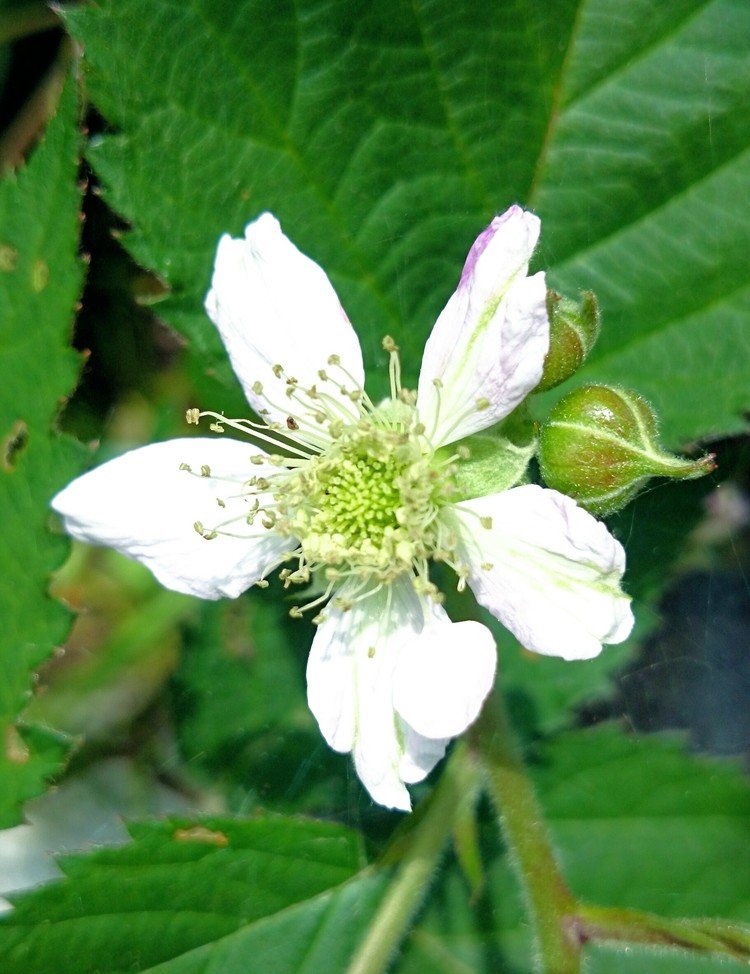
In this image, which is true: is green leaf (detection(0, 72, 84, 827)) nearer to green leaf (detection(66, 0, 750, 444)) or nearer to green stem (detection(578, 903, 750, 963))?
green leaf (detection(66, 0, 750, 444))

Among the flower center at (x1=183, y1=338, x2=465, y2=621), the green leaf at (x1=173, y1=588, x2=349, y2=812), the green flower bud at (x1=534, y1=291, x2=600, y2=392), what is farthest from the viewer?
the green leaf at (x1=173, y1=588, x2=349, y2=812)

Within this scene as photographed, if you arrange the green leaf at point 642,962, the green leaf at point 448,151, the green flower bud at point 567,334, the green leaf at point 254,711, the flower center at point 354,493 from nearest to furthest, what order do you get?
the green flower bud at point 567,334, the flower center at point 354,493, the green leaf at point 448,151, the green leaf at point 642,962, the green leaf at point 254,711

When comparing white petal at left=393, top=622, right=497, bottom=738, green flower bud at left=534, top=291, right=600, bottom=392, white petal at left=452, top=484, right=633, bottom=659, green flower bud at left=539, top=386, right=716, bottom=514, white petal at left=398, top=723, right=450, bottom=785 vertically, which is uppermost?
green flower bud at left=534, top=291, right=600, bottom=392

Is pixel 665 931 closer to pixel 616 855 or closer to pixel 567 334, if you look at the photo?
pixel 616 855

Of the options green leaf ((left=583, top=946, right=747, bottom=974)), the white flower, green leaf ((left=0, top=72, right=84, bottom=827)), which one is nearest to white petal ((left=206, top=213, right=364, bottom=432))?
the white flower

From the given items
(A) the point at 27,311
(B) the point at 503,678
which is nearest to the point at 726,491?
(B) the point at 503,678

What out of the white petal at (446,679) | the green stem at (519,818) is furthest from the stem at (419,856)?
the white petal at (446,679)

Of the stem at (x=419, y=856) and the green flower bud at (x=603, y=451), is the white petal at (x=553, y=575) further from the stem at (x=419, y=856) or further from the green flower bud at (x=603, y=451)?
the stem at (x=419, y=856)
